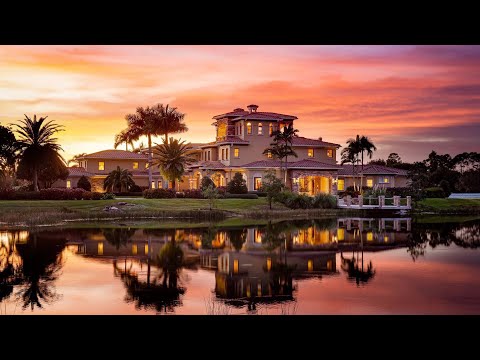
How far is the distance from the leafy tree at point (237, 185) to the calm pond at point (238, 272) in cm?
2372

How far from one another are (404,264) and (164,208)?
2777 centimetres

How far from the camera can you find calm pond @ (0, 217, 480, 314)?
43.4 ft

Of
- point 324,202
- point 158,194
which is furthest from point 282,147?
point 158,194

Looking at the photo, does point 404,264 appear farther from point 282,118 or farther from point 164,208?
point 282,118

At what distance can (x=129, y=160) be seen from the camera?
73375mm

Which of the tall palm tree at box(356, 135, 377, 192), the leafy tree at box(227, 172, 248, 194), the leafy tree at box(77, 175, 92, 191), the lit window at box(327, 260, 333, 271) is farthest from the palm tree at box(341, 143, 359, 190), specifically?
the lit window at box(327, 260, 333, 271)

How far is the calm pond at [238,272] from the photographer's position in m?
13.2

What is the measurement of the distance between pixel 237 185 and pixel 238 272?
1499 inches

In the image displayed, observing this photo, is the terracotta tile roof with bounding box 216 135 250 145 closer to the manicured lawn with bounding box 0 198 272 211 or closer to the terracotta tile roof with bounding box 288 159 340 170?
the terracotta tile roof with bounding box 288 159 340 170

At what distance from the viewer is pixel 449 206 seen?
53156 millimetres

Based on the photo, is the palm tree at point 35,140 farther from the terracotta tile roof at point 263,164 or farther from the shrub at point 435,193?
the shrub at point 435,193

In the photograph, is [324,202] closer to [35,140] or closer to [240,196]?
[240,196]

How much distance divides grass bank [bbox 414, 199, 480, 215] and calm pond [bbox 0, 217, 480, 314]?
19681 mm
